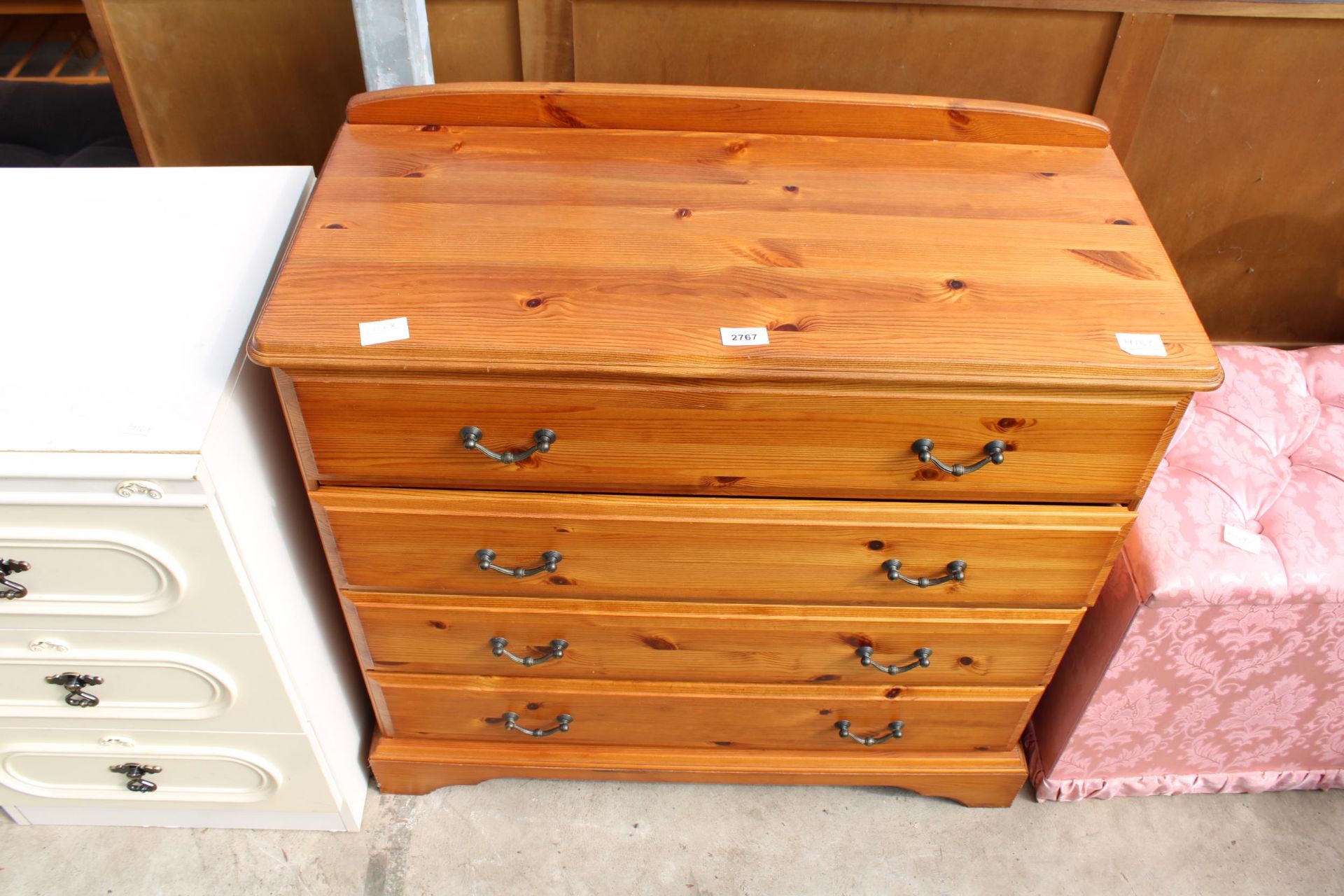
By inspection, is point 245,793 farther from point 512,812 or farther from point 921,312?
point 921,312

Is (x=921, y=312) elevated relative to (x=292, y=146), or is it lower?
elevated

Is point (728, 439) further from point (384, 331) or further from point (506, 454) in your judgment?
point (384, 331)

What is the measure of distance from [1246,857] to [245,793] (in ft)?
5.35

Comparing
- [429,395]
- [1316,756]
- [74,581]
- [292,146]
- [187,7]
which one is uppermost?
[187,7]

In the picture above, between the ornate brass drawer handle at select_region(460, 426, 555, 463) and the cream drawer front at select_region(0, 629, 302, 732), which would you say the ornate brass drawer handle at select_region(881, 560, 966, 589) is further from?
the cream drawer front at select_region(0, 629, 302, 732)

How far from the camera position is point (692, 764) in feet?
5.08

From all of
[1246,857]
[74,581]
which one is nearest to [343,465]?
[74,581]

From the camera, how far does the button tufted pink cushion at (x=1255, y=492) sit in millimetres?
1302

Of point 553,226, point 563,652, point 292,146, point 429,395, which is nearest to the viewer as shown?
point 429,395

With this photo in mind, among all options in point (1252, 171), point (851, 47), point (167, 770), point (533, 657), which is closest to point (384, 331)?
point (533, 657)

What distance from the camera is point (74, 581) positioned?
1141 mm

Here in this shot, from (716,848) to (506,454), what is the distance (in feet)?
2.87

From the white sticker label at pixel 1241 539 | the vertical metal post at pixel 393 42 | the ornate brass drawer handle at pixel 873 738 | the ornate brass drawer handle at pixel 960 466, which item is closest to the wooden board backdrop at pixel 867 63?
the vertical metal post at pixel 393 42

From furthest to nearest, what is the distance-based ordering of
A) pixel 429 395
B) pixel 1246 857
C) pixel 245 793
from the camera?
pixel 1246 857 → pixel 245 793 → pixel 429 395
